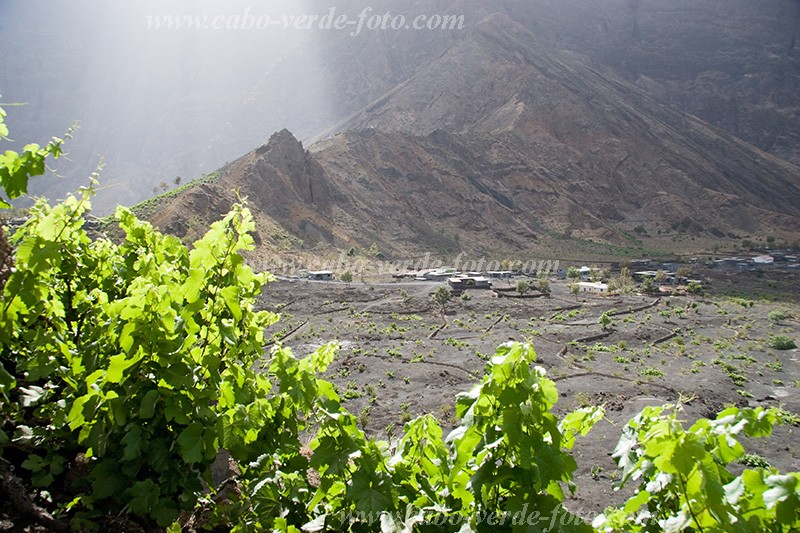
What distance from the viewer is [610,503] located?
34.7ft

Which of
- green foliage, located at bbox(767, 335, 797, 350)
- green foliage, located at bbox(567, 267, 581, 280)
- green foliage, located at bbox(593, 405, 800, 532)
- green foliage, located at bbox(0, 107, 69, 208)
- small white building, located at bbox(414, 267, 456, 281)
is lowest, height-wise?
green foliage, located at bbox(767, 335, 797, 350)

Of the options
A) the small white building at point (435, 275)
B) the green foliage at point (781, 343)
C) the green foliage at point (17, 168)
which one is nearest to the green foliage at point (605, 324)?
the green foliage at point (781, 343)

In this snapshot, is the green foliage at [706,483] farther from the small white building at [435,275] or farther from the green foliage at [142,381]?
the small white building at [435,275]

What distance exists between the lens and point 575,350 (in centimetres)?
2430

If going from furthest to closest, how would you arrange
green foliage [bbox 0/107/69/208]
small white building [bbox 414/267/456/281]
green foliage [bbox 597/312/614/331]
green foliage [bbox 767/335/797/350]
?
small white building [bbox 414/267/456/281] → green foliage [bbox 597/312/614/331] → green foliage [bbox 767/335/797/350] → green foliage [bbox 0/107/69/208]

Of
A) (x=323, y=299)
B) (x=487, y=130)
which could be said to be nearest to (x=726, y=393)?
(x=323, y=299)

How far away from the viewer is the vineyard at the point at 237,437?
6.18ft

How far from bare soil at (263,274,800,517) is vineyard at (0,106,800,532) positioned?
7211mm

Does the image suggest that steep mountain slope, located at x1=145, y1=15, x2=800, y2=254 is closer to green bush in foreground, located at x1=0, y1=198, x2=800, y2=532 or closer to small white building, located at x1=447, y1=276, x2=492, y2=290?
small white building, located at x1=447, y1=276, x2=492, y2=290

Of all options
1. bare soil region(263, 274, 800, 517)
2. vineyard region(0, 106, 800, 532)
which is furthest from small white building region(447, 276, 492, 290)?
vineyard region(0, 106, 800, 532)

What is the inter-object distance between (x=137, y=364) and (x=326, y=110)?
13219 cm

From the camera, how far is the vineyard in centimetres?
188

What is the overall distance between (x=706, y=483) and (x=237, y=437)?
1.73m

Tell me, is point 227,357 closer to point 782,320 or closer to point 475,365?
point 475,365
